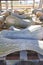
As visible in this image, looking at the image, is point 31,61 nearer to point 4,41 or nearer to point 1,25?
point 4,41

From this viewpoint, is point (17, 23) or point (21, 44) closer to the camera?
point (21, 44)

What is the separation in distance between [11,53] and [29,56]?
0.08m

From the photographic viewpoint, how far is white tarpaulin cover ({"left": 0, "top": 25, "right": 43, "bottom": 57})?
676 mm

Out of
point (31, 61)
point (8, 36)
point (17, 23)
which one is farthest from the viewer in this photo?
point (17, 23)

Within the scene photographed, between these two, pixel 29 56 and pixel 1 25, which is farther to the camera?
→ pixel 1 25

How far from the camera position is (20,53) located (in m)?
→ 0.70

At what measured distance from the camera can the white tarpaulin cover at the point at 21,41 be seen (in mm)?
676

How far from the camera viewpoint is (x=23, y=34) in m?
0.78

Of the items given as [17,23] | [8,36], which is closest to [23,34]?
[8,36]

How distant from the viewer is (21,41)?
2.35 feet

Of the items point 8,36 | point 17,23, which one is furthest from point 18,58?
point 17,23

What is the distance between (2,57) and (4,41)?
0.09 meters

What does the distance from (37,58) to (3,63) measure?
15 centimetres

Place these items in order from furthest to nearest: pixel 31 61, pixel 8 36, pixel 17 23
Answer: pixel 17 23 → pixel 8 36 → pixel 31 61
